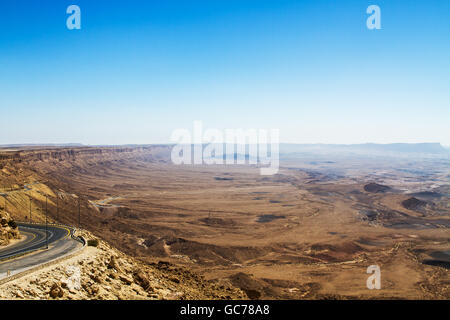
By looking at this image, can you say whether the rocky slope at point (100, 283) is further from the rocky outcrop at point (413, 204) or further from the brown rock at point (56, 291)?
the rocky outcrop at point (413, 204)

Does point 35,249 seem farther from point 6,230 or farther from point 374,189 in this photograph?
point 374,189

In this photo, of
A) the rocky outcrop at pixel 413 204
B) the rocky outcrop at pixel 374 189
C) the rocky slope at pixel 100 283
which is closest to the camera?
the rocky slope at pixel 100 283

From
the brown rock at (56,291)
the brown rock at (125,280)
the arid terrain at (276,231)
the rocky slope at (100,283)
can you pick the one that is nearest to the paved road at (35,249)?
the rocky slope at (100,283)

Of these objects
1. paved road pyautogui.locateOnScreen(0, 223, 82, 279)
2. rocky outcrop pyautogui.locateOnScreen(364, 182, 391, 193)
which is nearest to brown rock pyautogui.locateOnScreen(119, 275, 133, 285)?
paved road pyautogui.locateOnScreen(0, 223, 82, 279)

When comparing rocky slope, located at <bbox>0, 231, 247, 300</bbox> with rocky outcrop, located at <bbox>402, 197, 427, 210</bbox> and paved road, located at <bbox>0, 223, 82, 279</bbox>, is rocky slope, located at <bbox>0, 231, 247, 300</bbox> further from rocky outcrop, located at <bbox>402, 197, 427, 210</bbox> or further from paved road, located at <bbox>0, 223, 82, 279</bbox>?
rocky outcrop, located at <bbox>402, 197, 427, 210</bbox>

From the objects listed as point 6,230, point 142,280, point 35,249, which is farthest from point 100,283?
point 6,230
